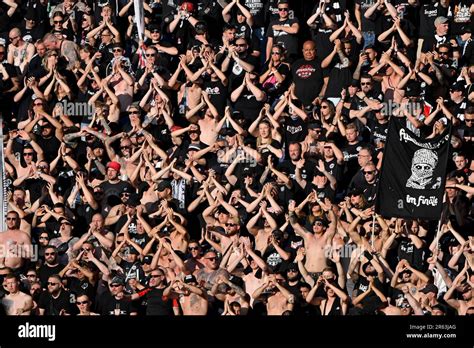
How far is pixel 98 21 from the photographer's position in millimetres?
28438

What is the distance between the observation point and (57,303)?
2472 cm

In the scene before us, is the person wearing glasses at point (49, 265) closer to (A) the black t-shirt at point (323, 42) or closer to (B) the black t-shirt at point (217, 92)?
(B) the black t-shirt at point (217, 92)

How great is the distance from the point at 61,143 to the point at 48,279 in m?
2.54

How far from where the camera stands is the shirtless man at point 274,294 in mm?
24438

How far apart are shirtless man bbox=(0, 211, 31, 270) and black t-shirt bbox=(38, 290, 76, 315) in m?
0.73

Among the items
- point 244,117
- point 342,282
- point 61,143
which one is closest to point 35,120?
point 61,143

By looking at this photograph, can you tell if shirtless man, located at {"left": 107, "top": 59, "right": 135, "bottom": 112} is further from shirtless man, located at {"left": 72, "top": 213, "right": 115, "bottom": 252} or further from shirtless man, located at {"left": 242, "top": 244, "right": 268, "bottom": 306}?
shirtless man, located at {"left": 242, "top": 244, "right": 268, "bottom": 306}

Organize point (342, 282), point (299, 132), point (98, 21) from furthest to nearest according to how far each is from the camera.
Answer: point (98, 21)
point (299, 132)
point (342, 282)

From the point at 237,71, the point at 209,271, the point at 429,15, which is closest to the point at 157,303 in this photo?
the point at 209,271

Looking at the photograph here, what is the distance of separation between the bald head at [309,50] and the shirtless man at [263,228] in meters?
2.74

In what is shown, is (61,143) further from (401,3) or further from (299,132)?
(401,3)

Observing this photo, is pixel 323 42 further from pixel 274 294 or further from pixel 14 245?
pixel 14 245

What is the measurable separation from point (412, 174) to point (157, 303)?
3.46 m

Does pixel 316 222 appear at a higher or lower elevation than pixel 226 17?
lower
